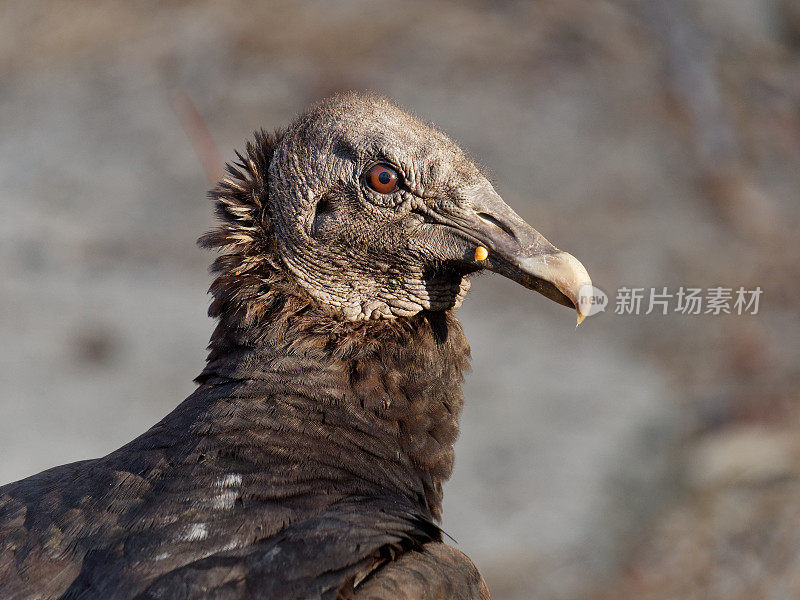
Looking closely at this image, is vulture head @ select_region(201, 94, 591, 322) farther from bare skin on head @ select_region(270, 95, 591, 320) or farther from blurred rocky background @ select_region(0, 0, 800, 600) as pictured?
blurred rocky background @ select_region(0, 0, 800, 600)

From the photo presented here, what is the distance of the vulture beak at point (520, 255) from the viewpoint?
269cm

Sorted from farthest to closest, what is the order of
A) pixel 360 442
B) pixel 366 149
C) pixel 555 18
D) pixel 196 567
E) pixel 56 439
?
1. pixel 555 18
2. pixel 56 439
3. pixel 366 149
4. pixel 360 442
5. pixel 196 567

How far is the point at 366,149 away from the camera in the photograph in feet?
9.70

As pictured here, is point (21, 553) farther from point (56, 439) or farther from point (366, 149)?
point (56, 439)

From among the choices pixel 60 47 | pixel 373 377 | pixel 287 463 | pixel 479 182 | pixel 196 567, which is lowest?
pixel 196 567

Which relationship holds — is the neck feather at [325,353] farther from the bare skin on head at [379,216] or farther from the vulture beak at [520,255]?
the vulture beak at [520,255]

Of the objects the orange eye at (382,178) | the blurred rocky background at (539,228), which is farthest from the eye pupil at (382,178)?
the blurred rocky background at (539,228)

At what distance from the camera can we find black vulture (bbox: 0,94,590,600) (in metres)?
2.30

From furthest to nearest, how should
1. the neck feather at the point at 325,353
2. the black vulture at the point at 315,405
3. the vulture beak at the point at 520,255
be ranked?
the neck feather at the point at 325,353 < the vulture beak at the point at 520,255 < the black vulture at the point at 315,405

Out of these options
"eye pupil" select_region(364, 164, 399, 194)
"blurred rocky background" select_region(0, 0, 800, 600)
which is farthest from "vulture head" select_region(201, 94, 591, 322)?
"blurred rocky background" select_region(0, 0, 800, 600)

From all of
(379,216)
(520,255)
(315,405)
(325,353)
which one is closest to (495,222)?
(520,255)

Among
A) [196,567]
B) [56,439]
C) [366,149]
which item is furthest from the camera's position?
[56,439]

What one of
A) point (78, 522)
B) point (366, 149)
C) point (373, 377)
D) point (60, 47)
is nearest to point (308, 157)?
point (366, 149)

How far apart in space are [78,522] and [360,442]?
0.83m
